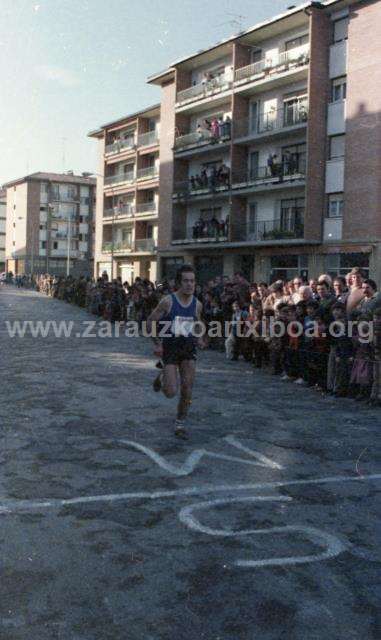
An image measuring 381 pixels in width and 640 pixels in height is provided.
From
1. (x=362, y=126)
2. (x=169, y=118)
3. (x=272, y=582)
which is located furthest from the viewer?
A: (x=169, y=118)

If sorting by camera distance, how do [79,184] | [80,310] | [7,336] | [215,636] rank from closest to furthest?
[215,636] < [7,336] < [80,310] < [79,184]

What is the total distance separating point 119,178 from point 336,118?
2483 centimetres

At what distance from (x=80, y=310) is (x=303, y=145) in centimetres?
1346

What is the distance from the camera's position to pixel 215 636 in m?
3.13

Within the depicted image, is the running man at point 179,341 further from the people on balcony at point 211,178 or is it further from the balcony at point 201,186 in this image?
the people on balcony at point 211,178

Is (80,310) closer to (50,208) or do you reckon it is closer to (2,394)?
(2,394)

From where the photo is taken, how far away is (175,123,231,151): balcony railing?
36844mm

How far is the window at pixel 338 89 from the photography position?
30469 mm

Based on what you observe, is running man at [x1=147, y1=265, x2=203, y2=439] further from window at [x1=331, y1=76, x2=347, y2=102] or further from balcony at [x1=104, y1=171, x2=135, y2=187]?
balcony at [x1=104, y1=171, x2=135, y2=187]

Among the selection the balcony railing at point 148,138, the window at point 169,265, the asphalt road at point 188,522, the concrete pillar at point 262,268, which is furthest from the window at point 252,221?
the asphalt road at point 188,522

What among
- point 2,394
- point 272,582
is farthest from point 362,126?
point 272,582

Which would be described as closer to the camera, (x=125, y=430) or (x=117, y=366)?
(x=125, y=430)

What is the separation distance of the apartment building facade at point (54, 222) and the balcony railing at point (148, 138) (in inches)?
1449

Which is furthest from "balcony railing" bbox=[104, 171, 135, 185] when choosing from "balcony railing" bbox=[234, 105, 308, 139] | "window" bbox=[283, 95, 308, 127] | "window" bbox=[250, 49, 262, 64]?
"window" bbox=[283, 95, 308, 127]
